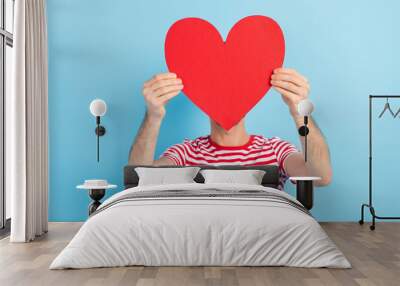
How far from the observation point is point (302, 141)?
20.1ft

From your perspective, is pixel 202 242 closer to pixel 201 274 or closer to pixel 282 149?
pixel 201 274

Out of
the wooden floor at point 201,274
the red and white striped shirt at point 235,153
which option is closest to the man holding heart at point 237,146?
the red and white striped shirt at point 235,153

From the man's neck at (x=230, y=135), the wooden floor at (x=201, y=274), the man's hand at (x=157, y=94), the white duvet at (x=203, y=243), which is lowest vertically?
the wooden floor at (x=201, y=274)

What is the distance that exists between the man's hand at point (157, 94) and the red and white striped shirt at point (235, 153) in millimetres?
428

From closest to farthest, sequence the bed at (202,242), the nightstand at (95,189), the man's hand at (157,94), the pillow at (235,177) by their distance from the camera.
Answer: the bed at (202,242) → the pillow at (235,177) → the nightstand at (95,189) → the man's hand at (157,94)

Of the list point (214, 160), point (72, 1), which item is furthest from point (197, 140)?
point (72, 1)

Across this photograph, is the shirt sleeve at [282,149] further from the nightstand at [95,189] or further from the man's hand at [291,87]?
the nightstand at [95,189]

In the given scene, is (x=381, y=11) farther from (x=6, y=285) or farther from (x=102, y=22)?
(x=6, y=285)

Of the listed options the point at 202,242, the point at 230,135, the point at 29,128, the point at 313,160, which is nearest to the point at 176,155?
the point at 230,135

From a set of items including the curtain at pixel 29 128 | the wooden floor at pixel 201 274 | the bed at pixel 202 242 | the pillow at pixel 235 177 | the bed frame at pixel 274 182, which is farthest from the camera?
the bed frame at pixel 274 182

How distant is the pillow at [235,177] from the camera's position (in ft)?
17.9

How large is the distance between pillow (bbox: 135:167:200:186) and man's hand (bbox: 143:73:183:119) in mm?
704

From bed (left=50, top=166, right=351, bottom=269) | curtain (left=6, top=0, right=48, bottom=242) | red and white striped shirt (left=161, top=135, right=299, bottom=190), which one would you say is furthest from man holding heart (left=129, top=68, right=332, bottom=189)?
bed (left=50, top=166, right=351, bottom=269)

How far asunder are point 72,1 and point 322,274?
4200mm
